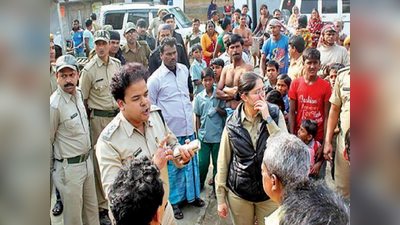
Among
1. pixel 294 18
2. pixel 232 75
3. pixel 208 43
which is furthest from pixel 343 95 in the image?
pixel 294 18

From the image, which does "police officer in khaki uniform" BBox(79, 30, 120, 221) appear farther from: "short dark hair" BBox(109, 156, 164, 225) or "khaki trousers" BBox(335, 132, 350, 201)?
"short dark hair" BBox(109, 156, 164, 225)

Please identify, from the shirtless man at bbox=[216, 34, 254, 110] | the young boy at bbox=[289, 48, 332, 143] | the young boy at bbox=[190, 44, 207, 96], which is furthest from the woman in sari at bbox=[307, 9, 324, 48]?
the young boy at bbox=[289, 48, 332, 143]

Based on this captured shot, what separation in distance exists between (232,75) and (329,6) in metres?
9.41

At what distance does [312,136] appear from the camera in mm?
3705

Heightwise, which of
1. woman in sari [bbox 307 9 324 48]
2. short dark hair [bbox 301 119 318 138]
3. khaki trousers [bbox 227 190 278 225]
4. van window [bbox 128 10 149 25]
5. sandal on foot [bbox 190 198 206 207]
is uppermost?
van window [bbox 128 10 149 25]

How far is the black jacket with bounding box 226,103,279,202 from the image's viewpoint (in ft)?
9.38

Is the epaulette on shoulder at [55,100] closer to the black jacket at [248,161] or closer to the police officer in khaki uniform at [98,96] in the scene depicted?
the police officer in khaki uniform at [98,96]

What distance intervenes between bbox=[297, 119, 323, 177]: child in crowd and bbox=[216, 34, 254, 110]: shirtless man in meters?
0.90

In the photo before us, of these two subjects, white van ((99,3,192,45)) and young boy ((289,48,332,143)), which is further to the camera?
white van ((99,3,192,45))

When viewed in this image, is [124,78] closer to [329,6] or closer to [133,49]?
[133,49]

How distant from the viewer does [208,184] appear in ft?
16.6
